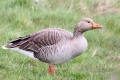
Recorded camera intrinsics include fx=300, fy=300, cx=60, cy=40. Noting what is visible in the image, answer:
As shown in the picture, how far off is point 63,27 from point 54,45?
261cm

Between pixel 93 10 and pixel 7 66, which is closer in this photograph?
pixel 7 66

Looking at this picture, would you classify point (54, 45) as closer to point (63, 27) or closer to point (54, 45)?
point (54, 45)

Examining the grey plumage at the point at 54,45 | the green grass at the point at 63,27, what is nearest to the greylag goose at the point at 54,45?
the grey plumage at the point at 54,45

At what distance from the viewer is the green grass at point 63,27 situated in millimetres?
5062

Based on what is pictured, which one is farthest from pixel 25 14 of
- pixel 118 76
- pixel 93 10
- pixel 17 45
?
pixel 118 76

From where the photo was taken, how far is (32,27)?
7.21 m

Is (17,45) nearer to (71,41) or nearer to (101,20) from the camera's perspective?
(71,41)

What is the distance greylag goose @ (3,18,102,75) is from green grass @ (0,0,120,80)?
284mm

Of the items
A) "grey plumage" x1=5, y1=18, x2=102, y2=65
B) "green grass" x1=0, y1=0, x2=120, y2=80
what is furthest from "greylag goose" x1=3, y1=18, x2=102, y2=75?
"green grass" x1=0, y1=0, x2=120, y2=80

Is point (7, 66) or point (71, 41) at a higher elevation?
point (71, 41)

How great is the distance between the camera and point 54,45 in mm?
4785

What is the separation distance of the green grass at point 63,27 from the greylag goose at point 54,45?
28cm

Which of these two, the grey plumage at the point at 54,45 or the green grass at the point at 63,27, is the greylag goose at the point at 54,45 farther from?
the green grass at the point at 63,27

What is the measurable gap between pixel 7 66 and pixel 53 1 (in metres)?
3.64
